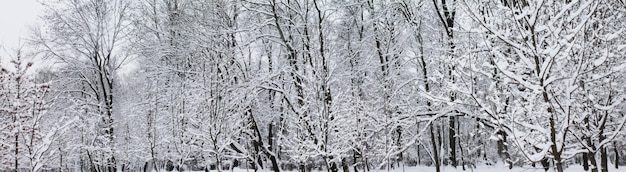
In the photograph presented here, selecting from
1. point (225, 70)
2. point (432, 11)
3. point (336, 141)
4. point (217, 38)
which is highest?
point (432, 11)

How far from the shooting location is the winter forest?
Result: 580cm

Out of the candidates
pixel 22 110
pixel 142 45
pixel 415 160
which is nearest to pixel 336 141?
pixel 22 110

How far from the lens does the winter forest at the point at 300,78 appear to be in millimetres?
5805

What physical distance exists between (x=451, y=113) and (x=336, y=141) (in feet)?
10.9

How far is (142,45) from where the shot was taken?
18578mm

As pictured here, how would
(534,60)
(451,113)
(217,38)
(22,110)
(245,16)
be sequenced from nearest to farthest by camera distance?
(534,60) → (22,110) → (451,113) → (217,38) → (245,16)

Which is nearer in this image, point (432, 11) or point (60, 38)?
point (432, 11)

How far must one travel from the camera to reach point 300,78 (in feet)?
41.1

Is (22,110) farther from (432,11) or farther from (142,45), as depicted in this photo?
(432,11)

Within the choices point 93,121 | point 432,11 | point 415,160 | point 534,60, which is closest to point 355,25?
point 432,11

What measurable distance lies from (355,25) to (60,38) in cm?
1209

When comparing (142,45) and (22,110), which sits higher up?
(142,45)

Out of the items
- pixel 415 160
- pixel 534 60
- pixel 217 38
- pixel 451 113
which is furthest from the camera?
pixel 415 160

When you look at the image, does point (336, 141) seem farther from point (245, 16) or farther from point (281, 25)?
point (245, 16)
